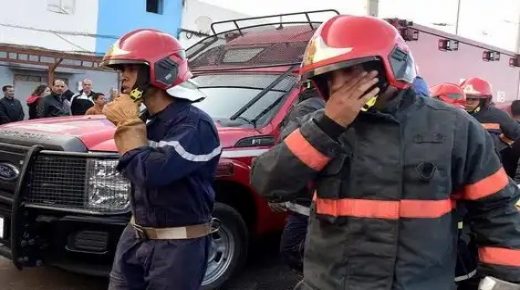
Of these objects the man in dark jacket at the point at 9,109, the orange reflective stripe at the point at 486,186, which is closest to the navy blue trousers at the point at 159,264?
the orange reflective stripe at the point at 486,186

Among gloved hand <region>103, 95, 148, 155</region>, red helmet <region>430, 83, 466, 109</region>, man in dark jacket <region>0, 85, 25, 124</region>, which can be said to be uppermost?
red helmet <region>430, 83, 466, 109</region>

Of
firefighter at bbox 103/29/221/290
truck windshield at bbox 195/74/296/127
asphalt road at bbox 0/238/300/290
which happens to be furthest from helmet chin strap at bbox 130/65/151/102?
asphalt road at bbox 0/238/300/290

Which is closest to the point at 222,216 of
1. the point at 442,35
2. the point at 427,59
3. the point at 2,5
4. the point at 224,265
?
the point at 224,265

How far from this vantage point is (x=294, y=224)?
4055mm

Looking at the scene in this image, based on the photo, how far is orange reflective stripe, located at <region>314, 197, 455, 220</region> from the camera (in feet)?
5.76

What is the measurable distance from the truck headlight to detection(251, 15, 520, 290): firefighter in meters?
2.18

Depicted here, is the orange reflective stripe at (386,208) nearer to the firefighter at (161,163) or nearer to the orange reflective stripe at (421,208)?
the orange reflective stripe at (421,208)

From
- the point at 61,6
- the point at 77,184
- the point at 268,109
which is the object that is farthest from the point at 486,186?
the point at 61,6

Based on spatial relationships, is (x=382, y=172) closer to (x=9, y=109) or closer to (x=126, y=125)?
(x=126, y=125)

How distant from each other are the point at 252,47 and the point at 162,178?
3502 mm

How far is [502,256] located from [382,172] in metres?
0.47

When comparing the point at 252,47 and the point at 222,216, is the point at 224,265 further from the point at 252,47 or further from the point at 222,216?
the point at 252,47

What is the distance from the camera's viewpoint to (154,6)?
77.5 feet

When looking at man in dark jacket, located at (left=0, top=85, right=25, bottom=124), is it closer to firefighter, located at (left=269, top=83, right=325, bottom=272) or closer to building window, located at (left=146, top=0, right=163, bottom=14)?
firefighter, located at (left=269, top=83, right=325, bottom=272)
